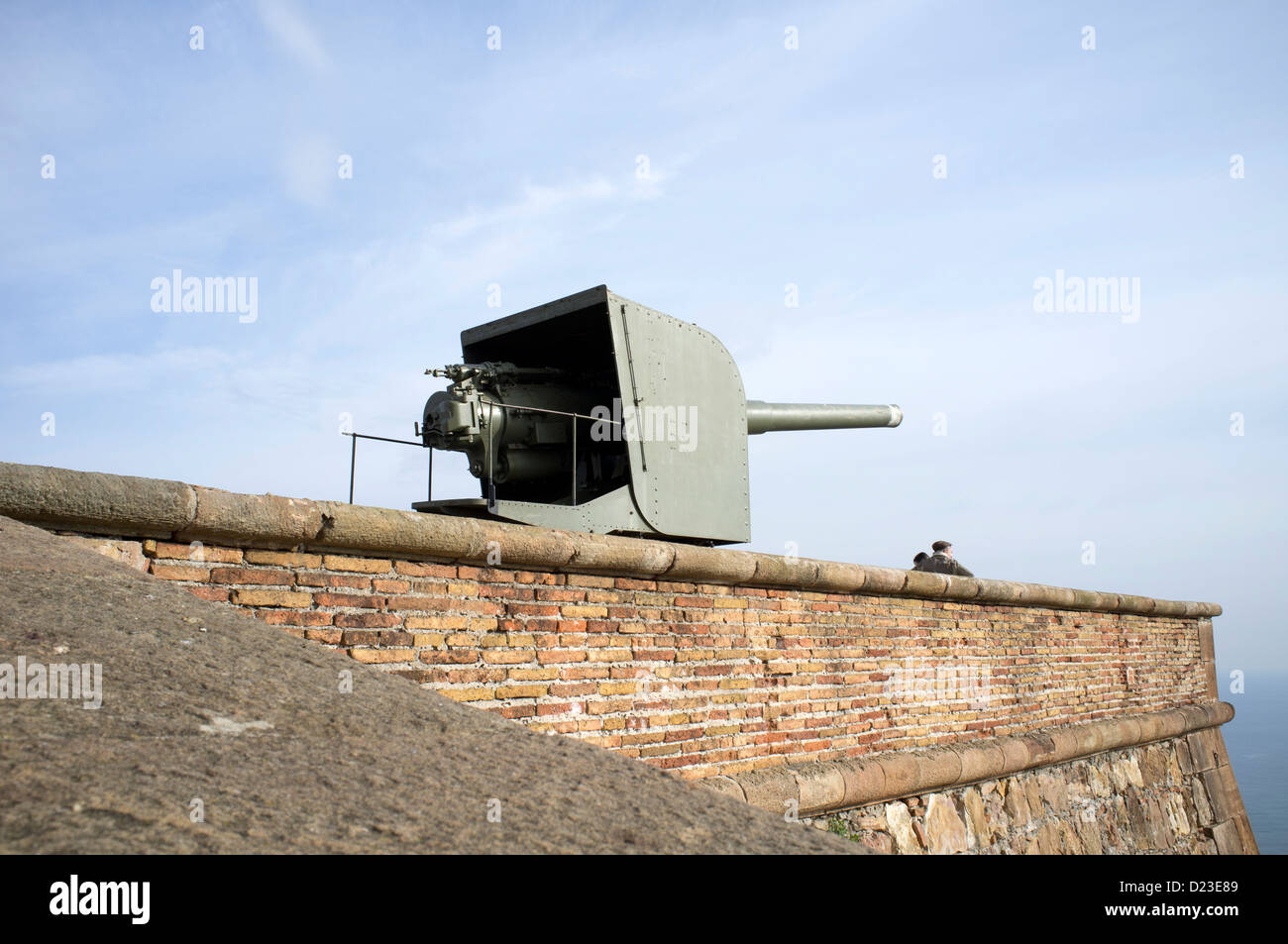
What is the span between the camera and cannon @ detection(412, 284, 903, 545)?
19.8ft

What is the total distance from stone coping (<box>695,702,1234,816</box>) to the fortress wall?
0.02m

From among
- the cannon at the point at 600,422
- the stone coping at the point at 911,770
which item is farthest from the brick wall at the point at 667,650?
the cannon at the point at 600,422

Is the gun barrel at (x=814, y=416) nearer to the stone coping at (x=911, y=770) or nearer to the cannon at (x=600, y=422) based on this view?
the cannon at (x=600, y=422)

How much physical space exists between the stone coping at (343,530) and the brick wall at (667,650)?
8 centimetres

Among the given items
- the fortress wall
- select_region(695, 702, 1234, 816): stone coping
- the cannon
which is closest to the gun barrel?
the cannon

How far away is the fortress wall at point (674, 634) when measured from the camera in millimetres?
3738

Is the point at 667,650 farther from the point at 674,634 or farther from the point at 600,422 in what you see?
the point at 600,422

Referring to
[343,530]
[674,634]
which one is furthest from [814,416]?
[343,530]

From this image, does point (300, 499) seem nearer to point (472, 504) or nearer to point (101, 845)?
point (472, 504)

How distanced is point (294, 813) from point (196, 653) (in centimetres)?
90

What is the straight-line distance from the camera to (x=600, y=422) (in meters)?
6.34

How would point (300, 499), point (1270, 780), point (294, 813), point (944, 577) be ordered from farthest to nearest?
point (1270, 780)
point (944, 577)
point (300, 499)
point (294, 813)

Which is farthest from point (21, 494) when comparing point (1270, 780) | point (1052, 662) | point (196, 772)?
point (1270, 780)

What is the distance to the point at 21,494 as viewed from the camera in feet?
11.0
